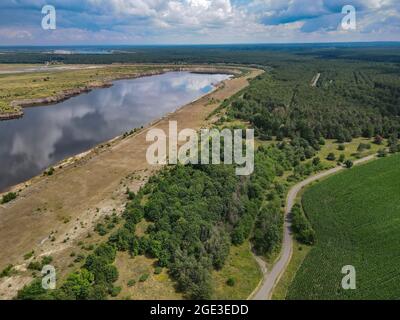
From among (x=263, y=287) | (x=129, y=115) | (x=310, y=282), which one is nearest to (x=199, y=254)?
(x=263, y=287)

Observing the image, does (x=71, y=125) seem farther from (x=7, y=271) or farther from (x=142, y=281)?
(x=142, y=281)

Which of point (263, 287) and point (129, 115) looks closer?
Answer: point (263, 287)

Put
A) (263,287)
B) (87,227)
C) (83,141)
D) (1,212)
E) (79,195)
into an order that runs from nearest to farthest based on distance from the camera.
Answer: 1. (263,287)
2. (87,227)
3. (1,212)
4. (79,195)
5. (83,141)

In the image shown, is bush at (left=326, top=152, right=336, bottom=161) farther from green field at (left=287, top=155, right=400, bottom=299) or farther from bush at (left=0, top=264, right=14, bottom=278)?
bush at (left=0, top=264, right=14, bottom=278)

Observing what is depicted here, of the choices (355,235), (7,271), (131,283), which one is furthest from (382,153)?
(7,271)

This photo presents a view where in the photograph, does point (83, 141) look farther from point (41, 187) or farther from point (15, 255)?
point (15, 255)
